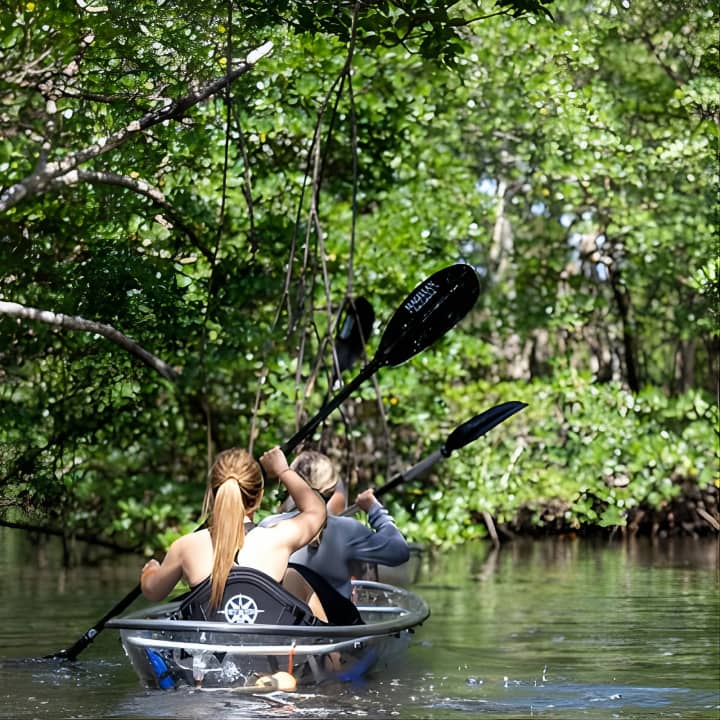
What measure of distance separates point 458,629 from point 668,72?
9.59 meters

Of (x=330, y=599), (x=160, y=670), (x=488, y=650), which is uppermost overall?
(x=330, y=599)

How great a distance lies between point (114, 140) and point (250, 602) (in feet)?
7.19

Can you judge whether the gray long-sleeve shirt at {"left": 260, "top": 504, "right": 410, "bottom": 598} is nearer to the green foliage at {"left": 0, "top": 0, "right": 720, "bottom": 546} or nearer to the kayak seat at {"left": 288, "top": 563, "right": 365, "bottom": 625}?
the kayak seat at {"left": 288, "top": 563, "right": 365, "bottom": 625}

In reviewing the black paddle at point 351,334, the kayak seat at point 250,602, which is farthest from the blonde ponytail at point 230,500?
the black paddle at point 351,334

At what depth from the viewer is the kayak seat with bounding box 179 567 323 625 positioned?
6734mm

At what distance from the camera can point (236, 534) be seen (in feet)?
21.5

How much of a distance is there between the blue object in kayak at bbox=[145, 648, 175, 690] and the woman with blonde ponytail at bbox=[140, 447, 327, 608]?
257 millimetres

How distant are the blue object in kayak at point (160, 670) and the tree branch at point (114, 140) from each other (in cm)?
207

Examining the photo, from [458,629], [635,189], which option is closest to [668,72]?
[635,189]

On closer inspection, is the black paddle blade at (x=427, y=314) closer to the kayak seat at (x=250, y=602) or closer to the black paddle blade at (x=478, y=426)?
the black paddle blade at (x=478, y=426)

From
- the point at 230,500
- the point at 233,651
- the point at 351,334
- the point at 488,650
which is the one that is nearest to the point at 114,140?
the point at 230,500

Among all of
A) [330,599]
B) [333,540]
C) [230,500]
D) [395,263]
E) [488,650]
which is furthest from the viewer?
[395,263]

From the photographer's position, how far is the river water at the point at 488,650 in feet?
22.2

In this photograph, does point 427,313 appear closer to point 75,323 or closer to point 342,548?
point 342,548
